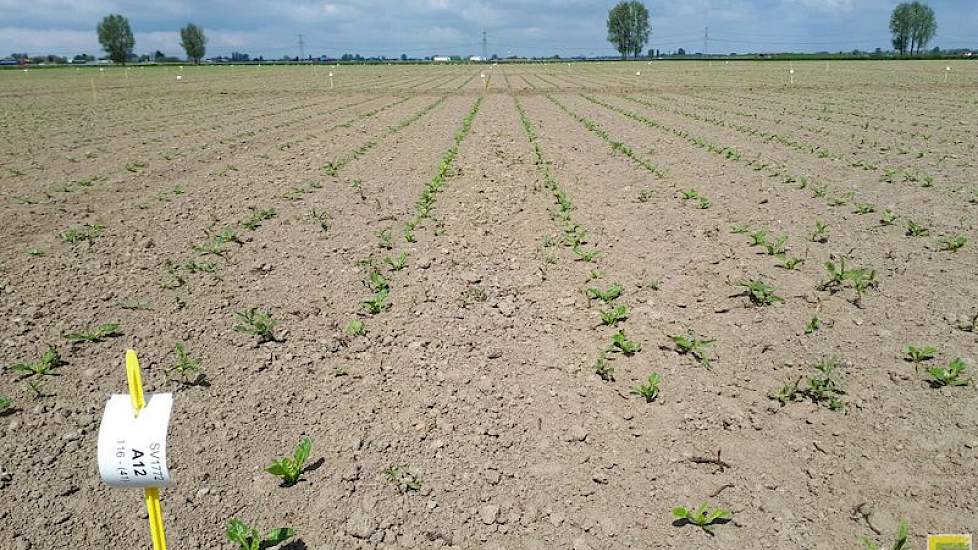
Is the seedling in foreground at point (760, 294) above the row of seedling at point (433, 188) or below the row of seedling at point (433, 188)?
below

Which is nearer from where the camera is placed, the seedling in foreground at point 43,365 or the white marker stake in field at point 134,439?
the white marker stake in field at point 134,439

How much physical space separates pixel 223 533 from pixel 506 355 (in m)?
2.24

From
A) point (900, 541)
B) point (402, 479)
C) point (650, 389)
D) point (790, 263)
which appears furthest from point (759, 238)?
point (402, 479)

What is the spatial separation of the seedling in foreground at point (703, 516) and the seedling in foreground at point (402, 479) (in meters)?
1.32

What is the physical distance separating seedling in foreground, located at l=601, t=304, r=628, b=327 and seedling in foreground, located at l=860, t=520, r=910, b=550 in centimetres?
241

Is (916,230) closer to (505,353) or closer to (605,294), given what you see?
(605,294)

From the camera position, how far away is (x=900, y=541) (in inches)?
105

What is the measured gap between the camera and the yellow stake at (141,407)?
188cm

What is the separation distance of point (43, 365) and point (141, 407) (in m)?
3.01

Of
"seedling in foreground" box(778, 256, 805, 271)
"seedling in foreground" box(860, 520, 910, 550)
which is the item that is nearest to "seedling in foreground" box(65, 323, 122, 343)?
"seedling in foreground" box(860, 520, 910, 550)

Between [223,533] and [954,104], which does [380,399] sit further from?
[954,104]

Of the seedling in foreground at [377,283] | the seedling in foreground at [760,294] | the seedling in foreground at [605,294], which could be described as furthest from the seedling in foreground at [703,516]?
the seedling in foreground at [377,283]

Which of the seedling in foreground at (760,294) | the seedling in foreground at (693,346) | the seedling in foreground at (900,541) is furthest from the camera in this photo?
the seedling in foreground at (760,294)

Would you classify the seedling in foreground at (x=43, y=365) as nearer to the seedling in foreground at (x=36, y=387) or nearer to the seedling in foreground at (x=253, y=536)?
the seedling in foreground at (x=36, y=387)
